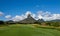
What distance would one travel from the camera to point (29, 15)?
177750 millimetres

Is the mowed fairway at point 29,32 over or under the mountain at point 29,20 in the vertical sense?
under

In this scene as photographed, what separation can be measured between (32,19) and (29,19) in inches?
143

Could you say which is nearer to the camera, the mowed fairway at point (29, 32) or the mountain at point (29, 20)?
the mowed fairway at point (29, 32)

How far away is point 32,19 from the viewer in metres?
172

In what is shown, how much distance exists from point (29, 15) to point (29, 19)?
8027 mm

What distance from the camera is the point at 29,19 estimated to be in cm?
17138

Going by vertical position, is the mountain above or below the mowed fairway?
above

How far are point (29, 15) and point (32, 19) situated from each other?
27.4 feet

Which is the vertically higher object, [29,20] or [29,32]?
[29,20]

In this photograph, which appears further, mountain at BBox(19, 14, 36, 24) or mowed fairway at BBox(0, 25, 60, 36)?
mountain at BBox(19, 14, 36, 24)

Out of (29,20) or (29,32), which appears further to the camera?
(29,20)
